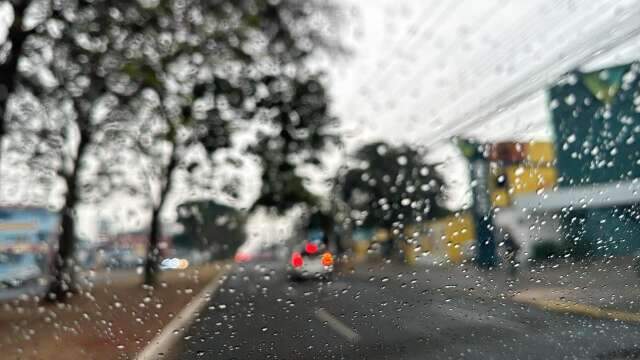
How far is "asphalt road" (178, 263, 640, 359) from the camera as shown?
Answer: 5992 mm

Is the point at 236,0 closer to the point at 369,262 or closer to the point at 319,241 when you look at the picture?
the point at 319,241

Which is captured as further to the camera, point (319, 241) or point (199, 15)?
point (199, 15)

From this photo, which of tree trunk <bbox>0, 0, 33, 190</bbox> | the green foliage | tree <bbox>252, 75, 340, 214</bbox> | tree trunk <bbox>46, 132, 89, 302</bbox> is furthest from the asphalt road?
tree trunk <bbox>0, 0, 33, 190</bbox>

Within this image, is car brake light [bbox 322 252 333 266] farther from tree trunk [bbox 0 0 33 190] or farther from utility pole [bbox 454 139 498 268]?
tree trunk [bbox 0 0 33 190]

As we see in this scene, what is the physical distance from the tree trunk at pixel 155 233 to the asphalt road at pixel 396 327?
83cm

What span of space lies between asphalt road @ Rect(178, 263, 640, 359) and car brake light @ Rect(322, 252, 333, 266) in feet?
0.68

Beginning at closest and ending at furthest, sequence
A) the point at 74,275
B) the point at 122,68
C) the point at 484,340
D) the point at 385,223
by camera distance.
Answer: the point at 484,340
the point at 385,223
the point at 74,275
the point at 122,68

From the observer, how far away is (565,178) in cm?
759

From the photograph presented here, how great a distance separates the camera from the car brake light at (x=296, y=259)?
28.5 feet

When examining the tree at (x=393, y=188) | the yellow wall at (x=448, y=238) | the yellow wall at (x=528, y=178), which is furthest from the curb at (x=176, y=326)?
the yellow wall at (x=528, y=178)

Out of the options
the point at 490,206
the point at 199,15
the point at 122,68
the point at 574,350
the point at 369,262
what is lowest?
the point at 574,350

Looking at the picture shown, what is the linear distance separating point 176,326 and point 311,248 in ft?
6.34

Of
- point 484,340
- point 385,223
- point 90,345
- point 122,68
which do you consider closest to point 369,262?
point 385,223

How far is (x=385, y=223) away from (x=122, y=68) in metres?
4.53
